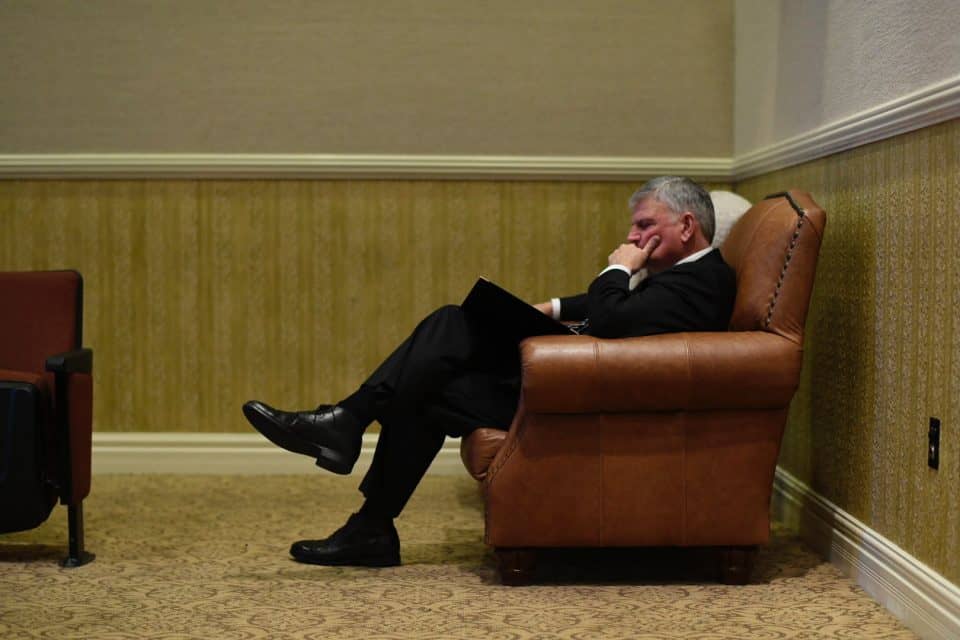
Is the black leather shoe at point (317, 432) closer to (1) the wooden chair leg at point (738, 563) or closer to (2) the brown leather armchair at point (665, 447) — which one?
(2) the brown leather armchair at point (665, 447)

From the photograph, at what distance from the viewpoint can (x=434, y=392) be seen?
9.83 feet

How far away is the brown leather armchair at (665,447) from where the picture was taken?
276cm

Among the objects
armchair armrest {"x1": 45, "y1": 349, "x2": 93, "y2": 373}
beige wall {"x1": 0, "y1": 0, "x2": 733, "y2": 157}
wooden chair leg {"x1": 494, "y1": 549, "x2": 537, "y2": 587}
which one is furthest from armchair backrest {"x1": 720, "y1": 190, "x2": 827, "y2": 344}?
armchair armrest {"x1": 45, "y1": 349, "x2": 93, "y2": 373}

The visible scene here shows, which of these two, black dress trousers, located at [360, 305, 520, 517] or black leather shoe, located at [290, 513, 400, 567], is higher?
black dress trousers, located at [360, 305, 520, 517]

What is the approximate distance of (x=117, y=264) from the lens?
14.6 feet

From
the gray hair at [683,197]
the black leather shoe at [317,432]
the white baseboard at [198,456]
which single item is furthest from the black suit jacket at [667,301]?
the white baseboard at [198,456]

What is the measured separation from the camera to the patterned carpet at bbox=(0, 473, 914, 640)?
8.31 feet

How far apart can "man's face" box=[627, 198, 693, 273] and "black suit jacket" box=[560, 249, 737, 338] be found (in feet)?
0.27

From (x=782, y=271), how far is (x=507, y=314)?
0.72 m

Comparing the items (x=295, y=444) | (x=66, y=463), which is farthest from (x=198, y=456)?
(x=295, y=444)

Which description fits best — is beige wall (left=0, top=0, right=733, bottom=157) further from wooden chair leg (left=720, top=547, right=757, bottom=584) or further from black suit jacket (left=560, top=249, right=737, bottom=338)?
wooden chair leg (left=720, top=547, right=757, bottom=584)

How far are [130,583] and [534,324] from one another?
4.08 feet

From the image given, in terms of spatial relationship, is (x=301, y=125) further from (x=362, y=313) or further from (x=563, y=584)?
(x=563, y=584)

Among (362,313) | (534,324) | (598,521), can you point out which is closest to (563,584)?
(598,521)
